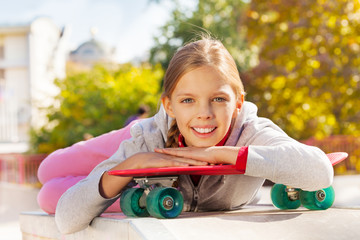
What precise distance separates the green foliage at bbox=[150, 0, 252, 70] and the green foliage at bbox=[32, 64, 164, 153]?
8.54 m

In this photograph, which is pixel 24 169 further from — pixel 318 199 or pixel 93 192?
pixel 318 199

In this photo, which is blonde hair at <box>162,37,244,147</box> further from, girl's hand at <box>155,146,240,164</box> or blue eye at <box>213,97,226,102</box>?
girl's hand at <box>155,146,240,164</box>

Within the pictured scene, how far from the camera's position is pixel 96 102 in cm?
1355

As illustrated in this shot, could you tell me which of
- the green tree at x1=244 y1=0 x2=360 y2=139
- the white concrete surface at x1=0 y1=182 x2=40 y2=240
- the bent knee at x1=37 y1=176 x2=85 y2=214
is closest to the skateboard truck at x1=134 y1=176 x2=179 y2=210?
the bent knee at x1=37 y1=176 x2=85 y2=214

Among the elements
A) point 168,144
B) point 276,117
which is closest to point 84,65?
point 276,117

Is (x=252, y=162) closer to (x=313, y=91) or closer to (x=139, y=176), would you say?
(x=139, y=176)

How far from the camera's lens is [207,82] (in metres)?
2.27

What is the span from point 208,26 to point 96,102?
33.6 ft

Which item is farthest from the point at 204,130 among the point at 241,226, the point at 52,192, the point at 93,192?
the point at 52,192

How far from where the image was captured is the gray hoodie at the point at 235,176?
2.13 meters

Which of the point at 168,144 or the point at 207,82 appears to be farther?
the point at 168,144

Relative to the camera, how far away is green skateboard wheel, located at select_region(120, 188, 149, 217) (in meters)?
2.29

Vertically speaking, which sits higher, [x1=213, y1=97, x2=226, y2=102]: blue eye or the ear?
[x1=213, y1=97, x2=226, y2=102]: blue eye

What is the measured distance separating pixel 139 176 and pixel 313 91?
32.1ft
